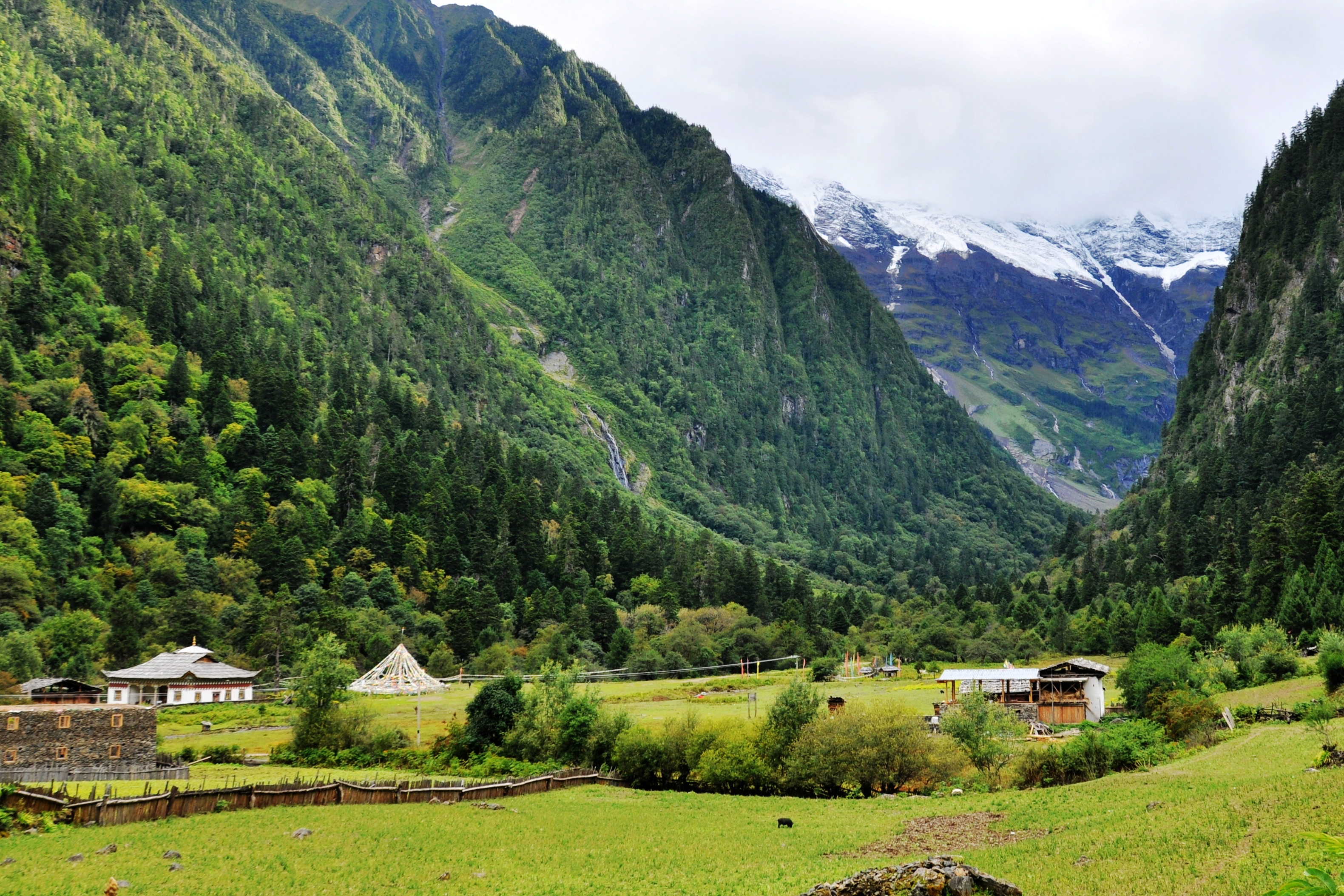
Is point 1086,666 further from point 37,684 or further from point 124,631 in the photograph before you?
point 124,631

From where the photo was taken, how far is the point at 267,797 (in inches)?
2274

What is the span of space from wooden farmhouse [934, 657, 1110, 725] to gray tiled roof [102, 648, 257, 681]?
2722 inches

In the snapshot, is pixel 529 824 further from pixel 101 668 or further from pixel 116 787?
pixel 101 668

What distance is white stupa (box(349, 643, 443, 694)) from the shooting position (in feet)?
286

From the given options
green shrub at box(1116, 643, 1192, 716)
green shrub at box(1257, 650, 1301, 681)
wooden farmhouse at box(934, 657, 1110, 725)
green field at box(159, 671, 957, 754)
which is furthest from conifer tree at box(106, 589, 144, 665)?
green shrub at box(1257, 650, 1301, 681)

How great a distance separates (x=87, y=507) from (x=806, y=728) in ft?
334

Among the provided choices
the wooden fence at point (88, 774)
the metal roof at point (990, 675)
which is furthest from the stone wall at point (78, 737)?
the metal roof at point (990, 675)

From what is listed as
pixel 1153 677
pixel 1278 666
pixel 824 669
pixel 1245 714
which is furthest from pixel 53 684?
pixel 1278 666

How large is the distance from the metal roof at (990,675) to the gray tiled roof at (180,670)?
6952 centimetres

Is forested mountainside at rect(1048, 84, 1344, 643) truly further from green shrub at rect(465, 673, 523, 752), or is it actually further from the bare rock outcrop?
the bare rock outcrop

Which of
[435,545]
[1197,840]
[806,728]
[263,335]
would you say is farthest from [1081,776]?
[263,335]

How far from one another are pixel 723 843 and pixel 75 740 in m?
41.0

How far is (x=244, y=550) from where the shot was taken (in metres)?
136

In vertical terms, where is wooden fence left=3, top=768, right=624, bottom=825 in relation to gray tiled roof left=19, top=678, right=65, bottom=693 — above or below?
below
